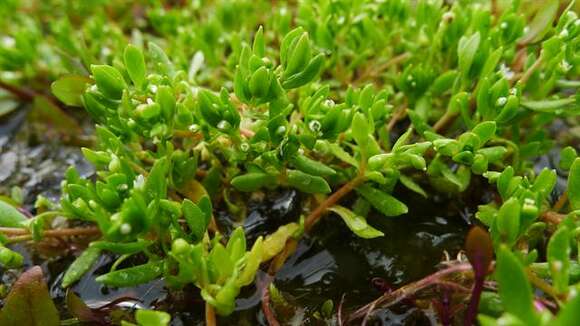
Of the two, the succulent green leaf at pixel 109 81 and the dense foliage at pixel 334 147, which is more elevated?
the succulent green leaf at pixel 109 81

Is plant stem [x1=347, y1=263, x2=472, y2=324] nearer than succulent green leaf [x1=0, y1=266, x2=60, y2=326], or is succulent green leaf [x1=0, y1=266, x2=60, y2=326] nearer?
plant stem [x1=347, y1=263, x2=472, y2=324]

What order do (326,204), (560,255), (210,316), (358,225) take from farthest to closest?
(326,204) < (358,225) < (210,316) < (560,255)

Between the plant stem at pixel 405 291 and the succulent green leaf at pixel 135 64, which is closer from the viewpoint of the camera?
the plant stem at pixel 405 291

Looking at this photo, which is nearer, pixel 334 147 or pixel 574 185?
pixel 574 185

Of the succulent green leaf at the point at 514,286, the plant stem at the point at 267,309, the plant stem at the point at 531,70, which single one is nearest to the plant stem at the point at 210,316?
the plant stem at the point at 267,309

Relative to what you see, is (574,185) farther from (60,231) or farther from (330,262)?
(60,231)

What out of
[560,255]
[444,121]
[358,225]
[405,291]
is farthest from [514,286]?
[444,121]

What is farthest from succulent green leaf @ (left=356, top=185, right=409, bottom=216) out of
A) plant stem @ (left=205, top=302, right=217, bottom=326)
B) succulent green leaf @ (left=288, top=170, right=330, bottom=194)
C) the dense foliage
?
plant stem @ (left=205, top=302, right=217, bottom=326)

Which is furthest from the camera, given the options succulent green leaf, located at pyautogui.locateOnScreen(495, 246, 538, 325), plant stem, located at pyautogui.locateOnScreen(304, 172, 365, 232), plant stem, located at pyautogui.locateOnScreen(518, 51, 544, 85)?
plant stem, located at pyautogui.locateOnScreen(518, 51, 544, 85)

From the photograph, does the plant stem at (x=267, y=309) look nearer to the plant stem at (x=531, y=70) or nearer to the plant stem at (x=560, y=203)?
the plant stem at (x=560, y=203)

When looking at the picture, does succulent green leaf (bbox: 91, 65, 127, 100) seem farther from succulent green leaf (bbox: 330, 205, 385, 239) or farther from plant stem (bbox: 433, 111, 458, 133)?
plant stem (bbox: 433, 111, 458, 133)
